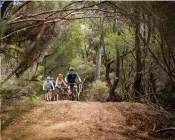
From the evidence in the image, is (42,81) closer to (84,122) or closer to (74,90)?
(84,122)

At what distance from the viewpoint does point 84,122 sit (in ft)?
31.1

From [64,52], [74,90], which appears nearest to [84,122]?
[74,90]

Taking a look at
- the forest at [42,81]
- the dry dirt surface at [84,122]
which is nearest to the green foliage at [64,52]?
the forest at [42,81]

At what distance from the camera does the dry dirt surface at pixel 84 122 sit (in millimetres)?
8039

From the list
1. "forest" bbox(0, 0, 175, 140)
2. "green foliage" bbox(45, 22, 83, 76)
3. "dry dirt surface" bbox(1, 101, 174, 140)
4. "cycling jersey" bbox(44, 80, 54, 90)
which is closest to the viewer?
"forest" bbox(0, 0, 175, 140)

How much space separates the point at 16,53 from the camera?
8883mm

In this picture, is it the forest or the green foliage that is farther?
the green foliage

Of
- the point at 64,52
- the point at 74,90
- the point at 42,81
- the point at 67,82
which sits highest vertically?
the point at 64,52

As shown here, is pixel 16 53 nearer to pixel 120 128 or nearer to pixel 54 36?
pixel 54 36

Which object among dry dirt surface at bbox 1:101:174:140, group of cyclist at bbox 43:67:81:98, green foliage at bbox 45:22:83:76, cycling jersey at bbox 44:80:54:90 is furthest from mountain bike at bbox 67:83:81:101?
green foliage at bbox 45:22:83:76

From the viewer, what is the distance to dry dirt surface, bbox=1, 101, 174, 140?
8039 millimetres

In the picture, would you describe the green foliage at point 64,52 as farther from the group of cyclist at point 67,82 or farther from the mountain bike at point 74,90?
the group of cyclist at point 67,82

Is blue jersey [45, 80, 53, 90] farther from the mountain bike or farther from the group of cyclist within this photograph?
the mountain bike

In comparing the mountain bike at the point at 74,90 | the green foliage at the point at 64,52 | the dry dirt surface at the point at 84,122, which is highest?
the green foliage at the point at 64,52
